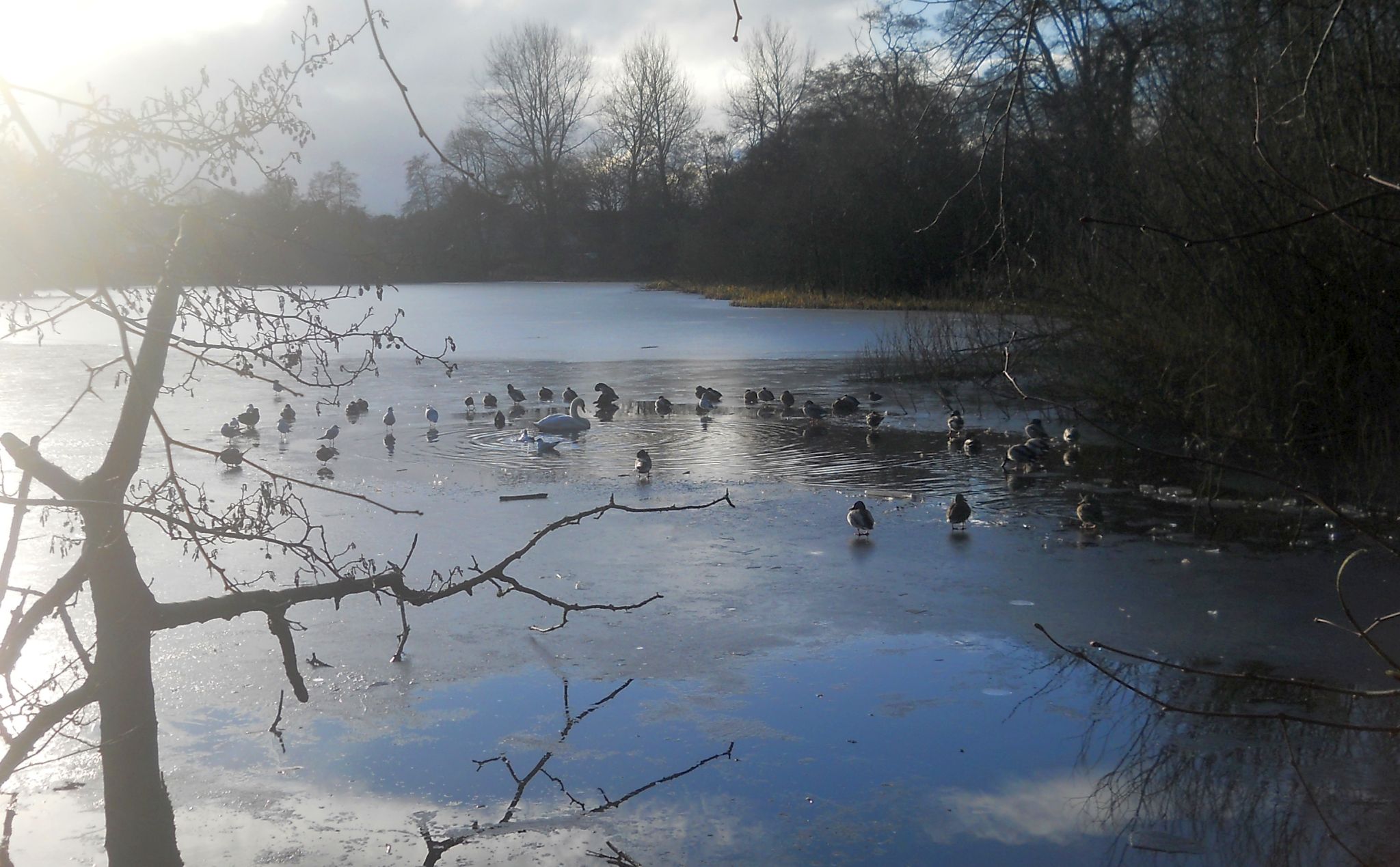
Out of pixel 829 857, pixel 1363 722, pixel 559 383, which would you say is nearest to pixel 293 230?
pixel 829 857

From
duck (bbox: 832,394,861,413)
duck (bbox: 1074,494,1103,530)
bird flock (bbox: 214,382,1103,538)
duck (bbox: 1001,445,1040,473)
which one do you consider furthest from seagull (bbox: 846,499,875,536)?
duck (bbox: 832,394,861,413)

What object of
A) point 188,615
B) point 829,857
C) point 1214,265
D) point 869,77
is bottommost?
point 829,857

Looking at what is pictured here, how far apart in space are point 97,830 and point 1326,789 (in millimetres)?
3578

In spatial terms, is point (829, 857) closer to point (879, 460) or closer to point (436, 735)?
point (436, 735)

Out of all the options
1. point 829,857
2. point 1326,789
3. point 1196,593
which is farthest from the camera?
point 1196,593

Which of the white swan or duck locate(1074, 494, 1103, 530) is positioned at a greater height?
the white swan

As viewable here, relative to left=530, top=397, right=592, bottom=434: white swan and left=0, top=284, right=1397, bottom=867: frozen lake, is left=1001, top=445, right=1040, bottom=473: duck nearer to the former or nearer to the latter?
left=0, top=284, right=1397, bottom=867: frozen lake

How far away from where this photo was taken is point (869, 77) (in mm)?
5570

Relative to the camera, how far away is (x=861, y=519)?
6457mm

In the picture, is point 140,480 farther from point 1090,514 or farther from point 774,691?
point 1090,514

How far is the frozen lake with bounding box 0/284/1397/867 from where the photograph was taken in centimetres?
318

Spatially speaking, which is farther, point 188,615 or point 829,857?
point 829,857

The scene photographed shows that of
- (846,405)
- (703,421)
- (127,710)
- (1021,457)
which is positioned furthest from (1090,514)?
(127,710)

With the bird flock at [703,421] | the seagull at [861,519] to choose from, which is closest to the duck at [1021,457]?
the bird flock at [703,421]
